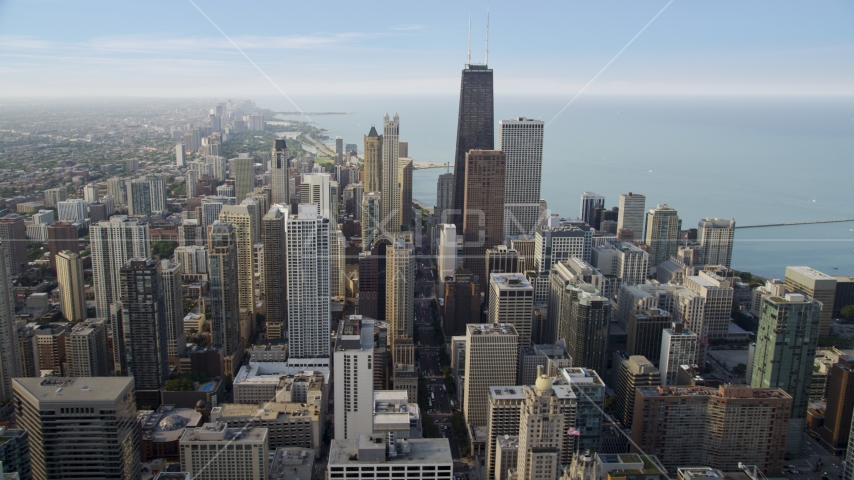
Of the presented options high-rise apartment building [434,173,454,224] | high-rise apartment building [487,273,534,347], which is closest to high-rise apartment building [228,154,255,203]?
high-rise apartment building [434,173,454,224]

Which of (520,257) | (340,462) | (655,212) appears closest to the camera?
(340,462)

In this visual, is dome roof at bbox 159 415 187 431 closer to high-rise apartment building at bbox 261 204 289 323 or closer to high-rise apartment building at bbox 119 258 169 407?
high-rise apartment building at bbox 119 258 169 407

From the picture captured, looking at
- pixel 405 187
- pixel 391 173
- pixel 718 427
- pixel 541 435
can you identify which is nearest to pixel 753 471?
pixel 718 427

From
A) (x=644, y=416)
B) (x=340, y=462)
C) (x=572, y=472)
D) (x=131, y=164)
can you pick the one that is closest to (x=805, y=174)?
(x=644, y=416)

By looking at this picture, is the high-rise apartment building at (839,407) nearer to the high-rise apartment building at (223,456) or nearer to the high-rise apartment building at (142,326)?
the high-rise apartment building at (223,456)

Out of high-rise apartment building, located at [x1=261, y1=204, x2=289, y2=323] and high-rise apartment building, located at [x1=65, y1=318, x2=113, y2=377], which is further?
high-rise apartment building, located at [x1=261, y1=204, x2=289, y2=323]

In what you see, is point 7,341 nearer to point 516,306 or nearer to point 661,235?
point 516,306

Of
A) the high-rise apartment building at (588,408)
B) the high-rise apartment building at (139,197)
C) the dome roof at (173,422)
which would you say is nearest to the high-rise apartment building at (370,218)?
the high-rise apartment building at (139,197)

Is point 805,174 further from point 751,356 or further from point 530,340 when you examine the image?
point 530,340
